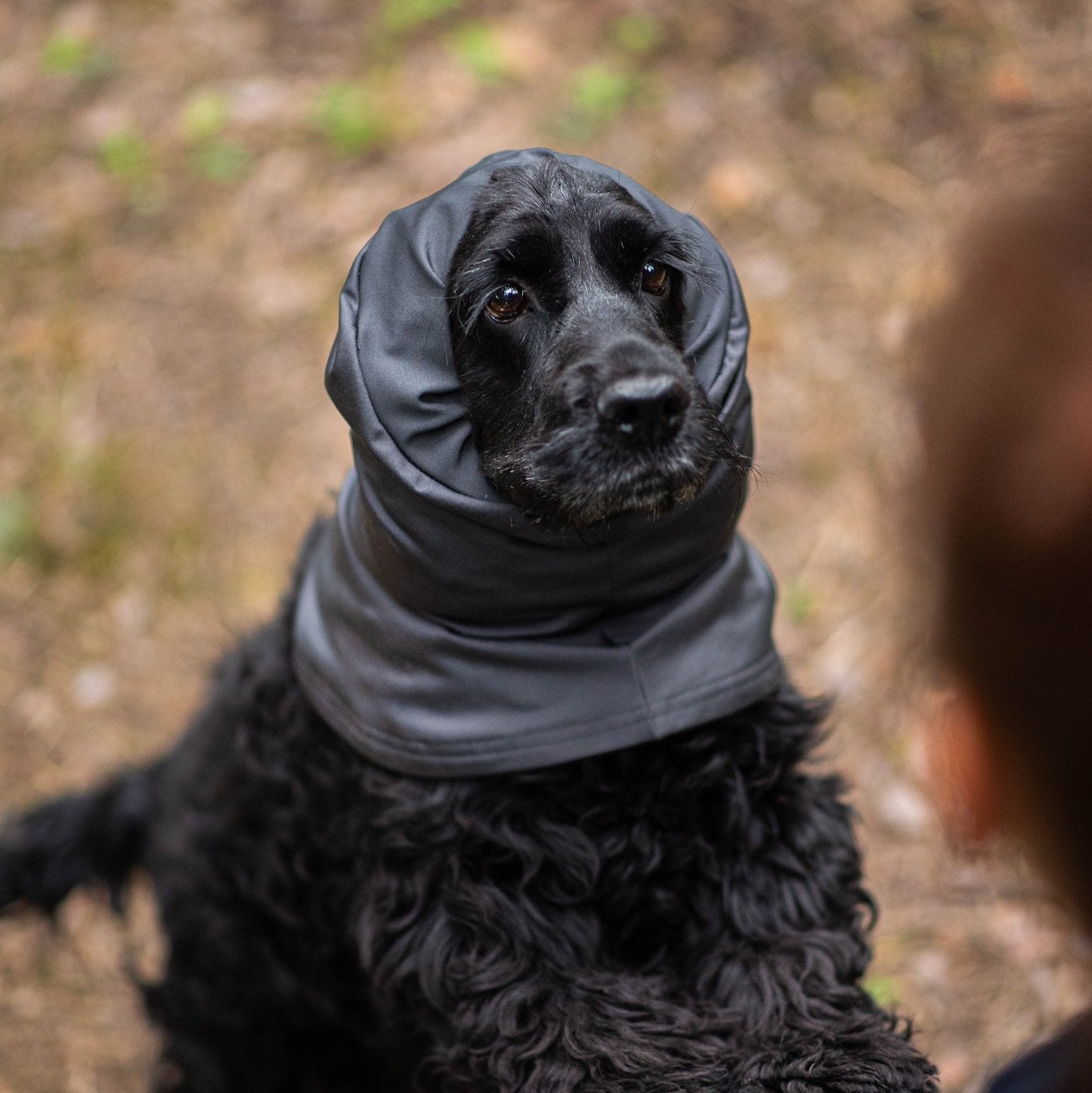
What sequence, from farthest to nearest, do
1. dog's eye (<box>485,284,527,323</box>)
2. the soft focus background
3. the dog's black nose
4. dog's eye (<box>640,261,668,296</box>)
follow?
the soft focus background < dog's eye (<box>640,261,668,296</box>) < dog's eye (<box>485,284,527,323</box>) < the dog's black nose

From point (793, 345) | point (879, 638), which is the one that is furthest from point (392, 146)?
point (879, 638)

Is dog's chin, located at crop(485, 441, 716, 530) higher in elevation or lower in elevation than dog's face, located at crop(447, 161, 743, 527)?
lower

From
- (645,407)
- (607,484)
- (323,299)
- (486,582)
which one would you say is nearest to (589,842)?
(486,582)

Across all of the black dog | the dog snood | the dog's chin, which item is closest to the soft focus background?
the black dog

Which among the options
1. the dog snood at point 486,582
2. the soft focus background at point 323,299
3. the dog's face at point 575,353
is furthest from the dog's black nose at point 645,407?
the soft focus background at point 323,299

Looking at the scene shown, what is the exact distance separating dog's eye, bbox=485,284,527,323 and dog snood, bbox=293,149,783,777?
131 millimetres

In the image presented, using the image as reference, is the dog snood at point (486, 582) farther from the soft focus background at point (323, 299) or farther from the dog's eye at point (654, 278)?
the soft focus background at point (323, 299)

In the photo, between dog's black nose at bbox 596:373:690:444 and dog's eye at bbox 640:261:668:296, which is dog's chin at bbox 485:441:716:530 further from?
Result: dog's eye at bbox 640:261:668:296

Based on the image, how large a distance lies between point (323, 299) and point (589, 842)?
3.85m

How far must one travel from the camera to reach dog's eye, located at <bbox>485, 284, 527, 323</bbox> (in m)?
2.42

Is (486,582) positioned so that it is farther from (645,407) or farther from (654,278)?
(654,278)

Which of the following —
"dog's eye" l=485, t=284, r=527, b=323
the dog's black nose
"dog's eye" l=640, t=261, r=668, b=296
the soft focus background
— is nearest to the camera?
the dog's black nose

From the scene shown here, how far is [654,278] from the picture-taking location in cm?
255

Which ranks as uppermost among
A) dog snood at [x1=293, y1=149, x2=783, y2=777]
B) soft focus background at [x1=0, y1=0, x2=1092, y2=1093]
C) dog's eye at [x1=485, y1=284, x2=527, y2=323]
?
dog's eye at [x1=485, y1=284, x2=527, y2=323]
